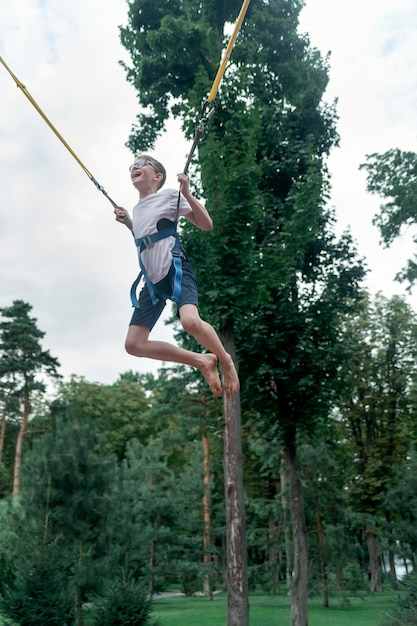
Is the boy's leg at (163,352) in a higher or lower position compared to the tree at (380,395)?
lower

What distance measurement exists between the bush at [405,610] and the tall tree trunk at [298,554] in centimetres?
418

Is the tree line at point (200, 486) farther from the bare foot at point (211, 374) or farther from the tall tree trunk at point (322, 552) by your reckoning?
the bare foot at point (211, 374)

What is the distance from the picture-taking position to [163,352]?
4289 mm

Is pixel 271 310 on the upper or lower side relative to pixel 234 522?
upper

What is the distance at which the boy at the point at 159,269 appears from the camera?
13.5 ft

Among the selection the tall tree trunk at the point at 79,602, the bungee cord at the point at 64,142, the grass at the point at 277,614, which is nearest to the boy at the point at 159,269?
the bungee cord at the point at 64,142

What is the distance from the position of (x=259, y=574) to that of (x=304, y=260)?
12.7 metres

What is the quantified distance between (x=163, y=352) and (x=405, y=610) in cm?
1114

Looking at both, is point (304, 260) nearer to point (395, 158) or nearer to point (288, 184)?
point (288, 184)

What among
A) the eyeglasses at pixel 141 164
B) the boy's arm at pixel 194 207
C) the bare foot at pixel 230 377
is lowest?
the bare foot at pixel 230 377

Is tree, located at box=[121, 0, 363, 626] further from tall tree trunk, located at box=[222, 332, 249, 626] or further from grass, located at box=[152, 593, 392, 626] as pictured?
grass, located at box=[152, 593, 392, 626]

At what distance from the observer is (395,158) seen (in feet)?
65.3

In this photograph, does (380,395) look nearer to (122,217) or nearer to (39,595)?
(39,595)

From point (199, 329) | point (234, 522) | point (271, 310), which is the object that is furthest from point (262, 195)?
point (199, 329)
